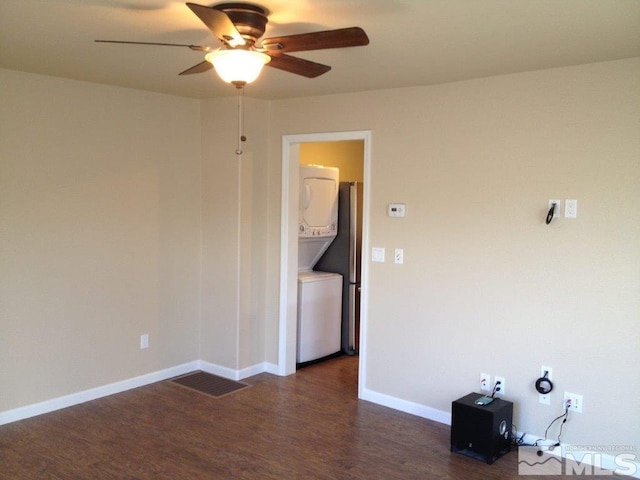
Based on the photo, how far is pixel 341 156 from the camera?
19.4 feet

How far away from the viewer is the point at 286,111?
450 cm

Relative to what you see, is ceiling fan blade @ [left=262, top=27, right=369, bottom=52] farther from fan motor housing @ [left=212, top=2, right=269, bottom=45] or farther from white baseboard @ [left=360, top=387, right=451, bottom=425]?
white baseboard @ [left=360, top=387, right=451, bottom=425]

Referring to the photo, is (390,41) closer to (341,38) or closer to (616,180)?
(341,38)

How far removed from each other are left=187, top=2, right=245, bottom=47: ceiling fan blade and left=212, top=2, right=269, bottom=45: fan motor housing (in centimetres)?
11

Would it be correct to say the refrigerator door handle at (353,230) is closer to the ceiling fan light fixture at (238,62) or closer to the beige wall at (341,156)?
the beige wall at (341,156)

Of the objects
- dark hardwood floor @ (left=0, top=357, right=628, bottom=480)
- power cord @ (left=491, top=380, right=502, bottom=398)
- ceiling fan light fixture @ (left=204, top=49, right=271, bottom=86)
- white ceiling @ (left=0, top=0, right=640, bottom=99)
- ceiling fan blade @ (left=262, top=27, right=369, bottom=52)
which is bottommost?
dark hardwood floor @ (left=0, top=357, right=628, bottom=480)

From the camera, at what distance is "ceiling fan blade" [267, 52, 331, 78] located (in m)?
2.44

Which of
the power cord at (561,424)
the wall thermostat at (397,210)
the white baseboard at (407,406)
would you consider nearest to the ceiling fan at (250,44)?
the wall thermostat at (397,210)

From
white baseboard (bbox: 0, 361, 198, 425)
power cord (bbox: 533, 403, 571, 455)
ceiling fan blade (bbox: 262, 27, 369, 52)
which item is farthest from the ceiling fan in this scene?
white baseboard (bbox: 0, 361, 198, 425)

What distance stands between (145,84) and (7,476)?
2.70 meters

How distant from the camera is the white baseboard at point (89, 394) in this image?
3.66 meters

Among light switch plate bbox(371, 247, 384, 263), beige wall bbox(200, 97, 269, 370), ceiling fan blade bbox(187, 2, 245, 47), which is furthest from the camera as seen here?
beige wall bbox(200, 97, 269, 370)

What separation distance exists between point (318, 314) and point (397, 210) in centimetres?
155
